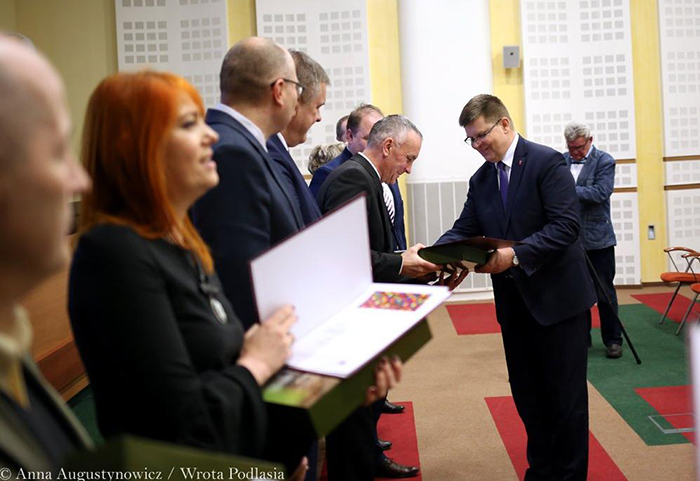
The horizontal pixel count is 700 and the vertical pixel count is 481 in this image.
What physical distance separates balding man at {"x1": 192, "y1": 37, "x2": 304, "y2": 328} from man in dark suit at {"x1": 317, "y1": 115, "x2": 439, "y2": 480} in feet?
3.60

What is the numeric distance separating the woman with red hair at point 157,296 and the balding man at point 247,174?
35 centimetres

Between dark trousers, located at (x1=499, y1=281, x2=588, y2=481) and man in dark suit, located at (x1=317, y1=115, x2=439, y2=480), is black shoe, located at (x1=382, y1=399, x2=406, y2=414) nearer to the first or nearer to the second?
man in dark suit, located at (x1=317, y1=115, x2=439, y2=480)

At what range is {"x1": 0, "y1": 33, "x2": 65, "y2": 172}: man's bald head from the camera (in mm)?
815

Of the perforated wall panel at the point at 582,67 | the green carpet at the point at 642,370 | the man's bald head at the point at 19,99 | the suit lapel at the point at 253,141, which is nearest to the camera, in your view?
the man's bald head at the point at 19,99

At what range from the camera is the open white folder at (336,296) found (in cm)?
145

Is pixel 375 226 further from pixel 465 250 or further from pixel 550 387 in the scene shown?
pixel 550 387

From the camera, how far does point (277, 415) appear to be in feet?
4.90

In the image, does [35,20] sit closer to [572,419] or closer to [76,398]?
[76,398]

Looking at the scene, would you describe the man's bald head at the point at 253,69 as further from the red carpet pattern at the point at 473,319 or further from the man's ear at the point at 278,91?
the red carpet pattern at the point at 473,319

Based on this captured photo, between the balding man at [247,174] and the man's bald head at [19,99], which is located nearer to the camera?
the man's bald head at [19,99]

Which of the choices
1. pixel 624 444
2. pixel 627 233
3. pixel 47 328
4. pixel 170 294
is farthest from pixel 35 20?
pixel 170 294

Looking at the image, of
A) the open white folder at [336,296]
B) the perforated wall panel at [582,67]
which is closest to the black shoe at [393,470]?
the open white folder at [336,296]

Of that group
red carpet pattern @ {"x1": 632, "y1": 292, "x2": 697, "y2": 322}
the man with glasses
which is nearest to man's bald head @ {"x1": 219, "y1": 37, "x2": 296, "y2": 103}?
the man with glasses

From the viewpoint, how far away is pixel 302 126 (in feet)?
9.15
